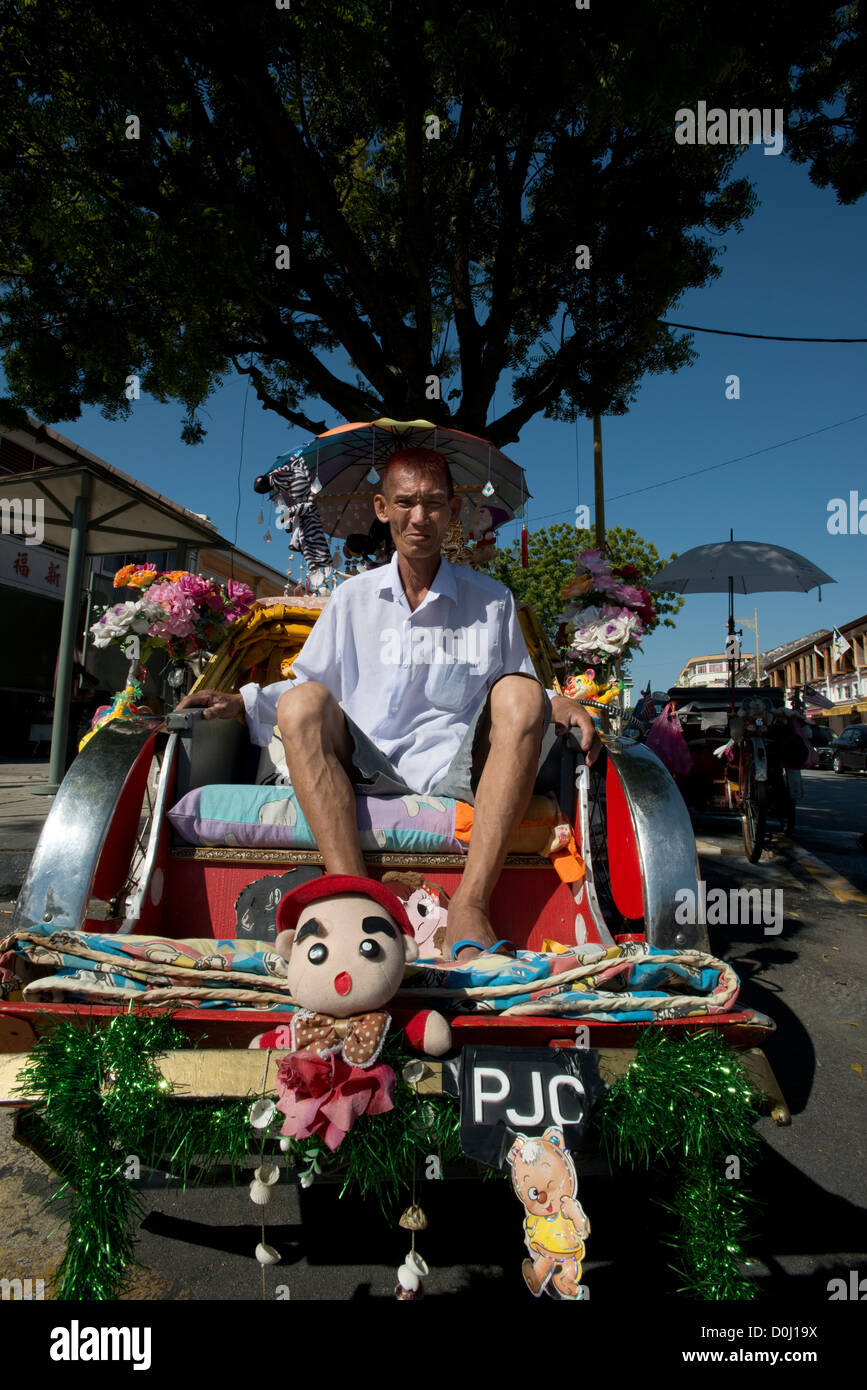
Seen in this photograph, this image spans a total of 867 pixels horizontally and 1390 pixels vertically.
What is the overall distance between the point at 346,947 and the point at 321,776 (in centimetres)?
81

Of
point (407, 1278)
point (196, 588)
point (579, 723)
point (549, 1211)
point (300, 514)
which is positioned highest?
point (300, 514)

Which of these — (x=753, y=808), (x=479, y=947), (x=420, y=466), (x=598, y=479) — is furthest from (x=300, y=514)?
(x=598, y=479)

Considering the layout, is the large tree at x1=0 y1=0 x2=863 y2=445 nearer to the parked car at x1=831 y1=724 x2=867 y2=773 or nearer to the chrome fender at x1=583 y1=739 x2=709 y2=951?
the chrome fender at x1=583 y1=739 x2=709 y2=951

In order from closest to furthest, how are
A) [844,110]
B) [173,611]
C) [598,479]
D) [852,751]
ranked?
[173,611] → [844,110] → [598,479] → [852,751]

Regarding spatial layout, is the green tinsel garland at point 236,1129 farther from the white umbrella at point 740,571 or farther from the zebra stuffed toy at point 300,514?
the white umbrella at point 740,571

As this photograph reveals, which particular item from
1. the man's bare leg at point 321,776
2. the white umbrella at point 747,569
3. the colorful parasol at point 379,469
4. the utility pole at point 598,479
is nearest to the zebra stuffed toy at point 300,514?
the colorful parasol at point 379,469

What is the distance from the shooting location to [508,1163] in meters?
1.08

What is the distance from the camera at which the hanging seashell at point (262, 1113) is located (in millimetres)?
1042

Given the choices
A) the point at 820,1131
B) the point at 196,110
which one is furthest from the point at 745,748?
the point at 196,110

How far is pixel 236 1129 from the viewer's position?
112cm

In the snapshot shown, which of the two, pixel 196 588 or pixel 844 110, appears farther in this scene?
pixel 844 110

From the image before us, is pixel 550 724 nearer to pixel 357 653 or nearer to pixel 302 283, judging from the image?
pixel 357 653

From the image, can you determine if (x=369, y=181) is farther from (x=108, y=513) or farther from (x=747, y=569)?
(x=747, y=569)

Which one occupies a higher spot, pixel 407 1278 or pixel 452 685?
pixel 452 685
